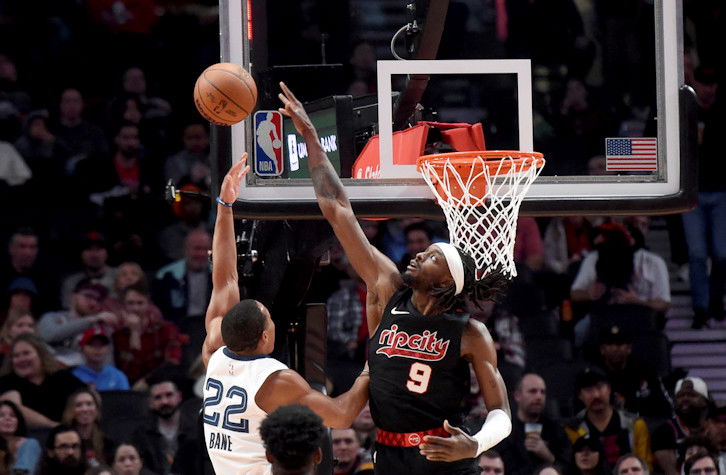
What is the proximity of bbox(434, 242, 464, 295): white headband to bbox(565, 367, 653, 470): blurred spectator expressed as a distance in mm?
4364

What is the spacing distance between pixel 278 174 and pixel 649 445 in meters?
4.64

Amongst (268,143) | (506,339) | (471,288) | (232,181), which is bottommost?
(506,339)

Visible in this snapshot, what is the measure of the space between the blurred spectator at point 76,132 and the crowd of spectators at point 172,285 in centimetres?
1

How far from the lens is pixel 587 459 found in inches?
370

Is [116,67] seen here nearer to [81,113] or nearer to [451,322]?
[81,113]

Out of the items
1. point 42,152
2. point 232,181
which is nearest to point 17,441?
point 42,152

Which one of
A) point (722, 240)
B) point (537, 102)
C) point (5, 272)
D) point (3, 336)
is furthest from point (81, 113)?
point (722, 240)

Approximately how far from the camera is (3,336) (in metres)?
10.5

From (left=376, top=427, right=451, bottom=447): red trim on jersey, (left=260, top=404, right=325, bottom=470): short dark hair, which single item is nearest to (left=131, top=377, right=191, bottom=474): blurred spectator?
(left=376, top=427, right=451, bottom=447): red trim on jersey

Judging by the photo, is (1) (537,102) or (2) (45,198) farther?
(2) (45,198)

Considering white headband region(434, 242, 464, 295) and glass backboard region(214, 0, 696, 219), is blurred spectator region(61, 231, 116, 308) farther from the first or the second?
white headband region(434, 242, 464, 295)

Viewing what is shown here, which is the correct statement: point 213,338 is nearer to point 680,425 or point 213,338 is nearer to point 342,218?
point 342,218

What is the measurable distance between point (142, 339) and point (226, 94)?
203 inches

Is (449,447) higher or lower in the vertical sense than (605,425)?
higher
